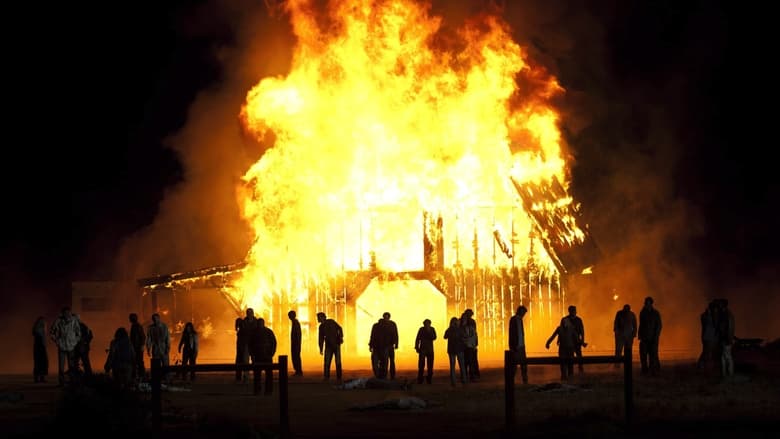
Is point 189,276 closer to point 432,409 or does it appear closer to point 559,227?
point 559,227

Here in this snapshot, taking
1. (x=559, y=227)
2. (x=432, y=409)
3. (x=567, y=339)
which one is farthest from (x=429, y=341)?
(x=559, y=227)

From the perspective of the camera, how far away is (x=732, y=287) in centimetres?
5575

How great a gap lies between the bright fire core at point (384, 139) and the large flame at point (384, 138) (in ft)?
0.11

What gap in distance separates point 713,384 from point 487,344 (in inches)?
686

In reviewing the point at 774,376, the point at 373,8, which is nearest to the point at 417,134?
the point at 373,8

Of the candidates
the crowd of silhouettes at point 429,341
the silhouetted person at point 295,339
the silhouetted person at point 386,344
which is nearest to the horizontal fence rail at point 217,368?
the crowd of silhouettes at point 429,341

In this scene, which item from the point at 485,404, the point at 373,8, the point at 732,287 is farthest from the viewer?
the point at 732,287

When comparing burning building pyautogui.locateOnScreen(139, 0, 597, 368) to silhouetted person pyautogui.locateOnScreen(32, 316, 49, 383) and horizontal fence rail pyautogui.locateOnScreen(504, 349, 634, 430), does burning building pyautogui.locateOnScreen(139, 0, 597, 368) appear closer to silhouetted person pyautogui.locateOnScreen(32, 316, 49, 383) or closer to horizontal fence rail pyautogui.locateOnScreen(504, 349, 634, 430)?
silhouetted person pyautogui.locateOnScreen(32, 316, 49, 383)

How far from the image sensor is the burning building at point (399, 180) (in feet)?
137

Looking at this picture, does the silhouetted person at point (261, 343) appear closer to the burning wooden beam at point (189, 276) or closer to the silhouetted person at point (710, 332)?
the silhouetted person at point (710, 332)

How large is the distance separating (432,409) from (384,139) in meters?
20.2

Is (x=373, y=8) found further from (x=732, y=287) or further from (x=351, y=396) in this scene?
(x=732, y=287)

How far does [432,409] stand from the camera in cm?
2275

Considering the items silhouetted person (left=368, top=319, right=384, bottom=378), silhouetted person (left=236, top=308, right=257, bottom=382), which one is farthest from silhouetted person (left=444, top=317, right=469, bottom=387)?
silhouetted person (left=236, top=308, right=257, bottom=382)
